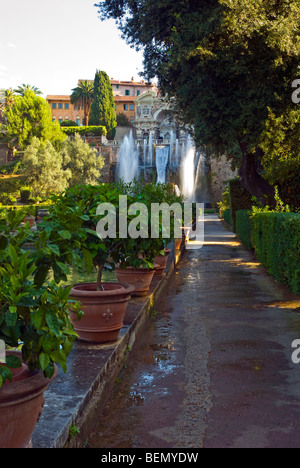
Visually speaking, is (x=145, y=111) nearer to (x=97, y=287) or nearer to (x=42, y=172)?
(x=42, y=172)

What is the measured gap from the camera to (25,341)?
222cm

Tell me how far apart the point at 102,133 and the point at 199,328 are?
60.5m

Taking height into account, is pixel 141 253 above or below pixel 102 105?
below

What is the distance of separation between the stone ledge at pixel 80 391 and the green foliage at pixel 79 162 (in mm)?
44432

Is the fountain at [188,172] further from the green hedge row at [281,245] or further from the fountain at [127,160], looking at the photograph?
the green hedge row at [281,245]

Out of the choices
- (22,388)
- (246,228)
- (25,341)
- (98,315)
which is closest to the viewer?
(22,388)

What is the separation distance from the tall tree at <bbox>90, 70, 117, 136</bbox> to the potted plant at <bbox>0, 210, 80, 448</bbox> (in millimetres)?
67932

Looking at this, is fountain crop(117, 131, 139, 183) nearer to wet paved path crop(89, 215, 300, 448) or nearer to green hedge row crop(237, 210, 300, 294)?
green hedge row crop(237, 210, 300, 294)

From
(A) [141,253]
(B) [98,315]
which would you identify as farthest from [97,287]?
(A) [141,253]

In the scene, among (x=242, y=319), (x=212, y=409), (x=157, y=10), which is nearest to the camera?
(x=212, y=409)

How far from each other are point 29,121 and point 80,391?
186 feet

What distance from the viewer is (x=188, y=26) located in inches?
449
